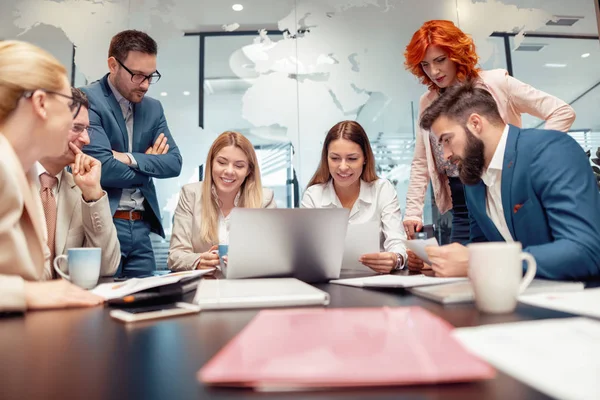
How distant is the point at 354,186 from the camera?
231 centimetres

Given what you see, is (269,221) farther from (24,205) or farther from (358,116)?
(358,116)

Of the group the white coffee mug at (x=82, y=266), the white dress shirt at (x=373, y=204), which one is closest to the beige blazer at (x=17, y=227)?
the white coffee mug at (x=82, y=266)

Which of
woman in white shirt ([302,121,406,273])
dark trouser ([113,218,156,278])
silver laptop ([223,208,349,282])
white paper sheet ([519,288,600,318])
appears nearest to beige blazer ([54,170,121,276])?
dark trouser ([113,218,156,278])

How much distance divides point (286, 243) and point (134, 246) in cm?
140

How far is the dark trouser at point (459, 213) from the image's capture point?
7.07 feet

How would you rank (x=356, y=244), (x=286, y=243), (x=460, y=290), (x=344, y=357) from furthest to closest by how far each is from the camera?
(x=356, y=244), (x=286, y=243), (x=460, y=290), (x=344, y=357)

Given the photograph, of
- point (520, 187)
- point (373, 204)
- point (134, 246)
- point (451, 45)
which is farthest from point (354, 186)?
point (134, 246)

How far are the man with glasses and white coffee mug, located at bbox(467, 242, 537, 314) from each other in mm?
1343

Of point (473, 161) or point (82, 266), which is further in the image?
point (473, 161)

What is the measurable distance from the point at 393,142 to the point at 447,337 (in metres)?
3.36

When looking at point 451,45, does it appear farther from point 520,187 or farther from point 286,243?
point 286,243

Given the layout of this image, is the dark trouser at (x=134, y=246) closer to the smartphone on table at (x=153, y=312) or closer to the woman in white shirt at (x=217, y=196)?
the woman in white shirt at (x=217, y=196)

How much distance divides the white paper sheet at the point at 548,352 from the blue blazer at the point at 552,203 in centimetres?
57

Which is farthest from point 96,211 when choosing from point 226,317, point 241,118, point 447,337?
point 241,118
